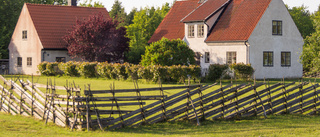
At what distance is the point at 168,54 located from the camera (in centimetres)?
3669

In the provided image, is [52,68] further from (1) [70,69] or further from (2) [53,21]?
(2) [53,21]

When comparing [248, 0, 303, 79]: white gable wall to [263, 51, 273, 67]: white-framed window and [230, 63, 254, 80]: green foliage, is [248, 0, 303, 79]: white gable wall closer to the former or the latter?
[263, 51, 273, 67]: white-framed window

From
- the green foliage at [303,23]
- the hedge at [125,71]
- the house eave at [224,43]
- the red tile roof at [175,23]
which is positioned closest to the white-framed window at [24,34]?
the hedge at [125,71]

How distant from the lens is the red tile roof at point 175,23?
47906 mm

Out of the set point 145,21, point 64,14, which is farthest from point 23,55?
point 145,21

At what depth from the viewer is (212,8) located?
145ft

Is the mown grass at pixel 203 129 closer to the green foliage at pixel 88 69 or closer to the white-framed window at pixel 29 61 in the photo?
the green foliage at pixel 88 69

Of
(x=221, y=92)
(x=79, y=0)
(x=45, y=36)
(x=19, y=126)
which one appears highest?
(x=79, y=0)

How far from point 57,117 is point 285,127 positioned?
26.2ft

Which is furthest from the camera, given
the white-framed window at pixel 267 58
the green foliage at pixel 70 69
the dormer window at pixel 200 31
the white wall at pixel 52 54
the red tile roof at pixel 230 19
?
the white wall at pixel 52 54

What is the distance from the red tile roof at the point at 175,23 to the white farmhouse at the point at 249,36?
2.73 metres

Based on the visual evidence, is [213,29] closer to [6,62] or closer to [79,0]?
[6,62]

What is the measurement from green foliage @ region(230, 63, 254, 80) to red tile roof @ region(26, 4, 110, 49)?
63.7 feet

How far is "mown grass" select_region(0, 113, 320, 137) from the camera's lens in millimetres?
15367
